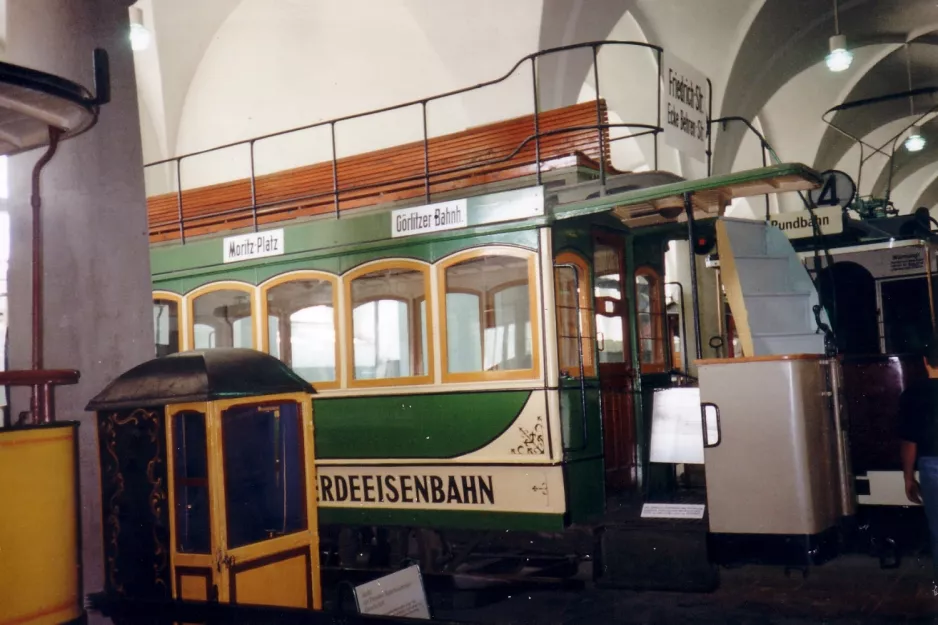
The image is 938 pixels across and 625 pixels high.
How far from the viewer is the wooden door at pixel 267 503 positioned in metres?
4.91

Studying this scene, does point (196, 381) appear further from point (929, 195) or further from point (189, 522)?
point (929, 195)

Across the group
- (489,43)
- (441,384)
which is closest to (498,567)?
(441,384)

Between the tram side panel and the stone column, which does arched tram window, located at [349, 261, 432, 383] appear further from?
the stone column

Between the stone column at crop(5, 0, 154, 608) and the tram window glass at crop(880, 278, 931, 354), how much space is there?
24.4 ft

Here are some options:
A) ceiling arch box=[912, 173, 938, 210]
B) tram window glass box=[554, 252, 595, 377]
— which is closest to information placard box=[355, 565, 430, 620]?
tram window glass box=[554, 252, 595, 377]

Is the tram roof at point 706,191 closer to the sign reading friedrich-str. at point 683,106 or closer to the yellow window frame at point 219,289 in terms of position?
the sign reading friedrich-str. at point 683,106

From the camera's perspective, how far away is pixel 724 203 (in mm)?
6855

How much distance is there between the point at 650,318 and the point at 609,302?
64cm

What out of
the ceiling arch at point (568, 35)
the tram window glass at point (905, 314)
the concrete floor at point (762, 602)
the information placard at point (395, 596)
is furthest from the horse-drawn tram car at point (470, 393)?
the ceiling arch at point (568, 35)

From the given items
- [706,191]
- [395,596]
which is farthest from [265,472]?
[706,191]

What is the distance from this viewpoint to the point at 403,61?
15695 mm

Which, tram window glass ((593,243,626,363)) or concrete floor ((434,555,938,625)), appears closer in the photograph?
concrete floor ((434,555,938,625))

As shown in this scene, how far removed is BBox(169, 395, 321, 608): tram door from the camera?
4.86 metres

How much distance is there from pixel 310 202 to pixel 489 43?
5503 mm
